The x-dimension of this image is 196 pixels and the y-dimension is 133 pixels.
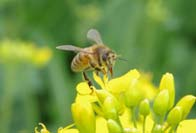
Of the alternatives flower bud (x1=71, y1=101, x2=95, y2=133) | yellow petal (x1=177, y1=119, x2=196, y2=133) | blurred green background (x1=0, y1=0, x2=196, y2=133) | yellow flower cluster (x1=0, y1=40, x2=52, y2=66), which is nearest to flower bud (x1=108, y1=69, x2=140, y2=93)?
flower bud (x1=71, y1=101, x2=95, y2=133)

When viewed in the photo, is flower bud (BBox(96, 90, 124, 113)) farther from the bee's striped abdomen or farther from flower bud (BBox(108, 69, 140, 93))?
the bee's striped abdomen

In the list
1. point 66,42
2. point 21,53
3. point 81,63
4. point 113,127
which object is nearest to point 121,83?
point 113,127

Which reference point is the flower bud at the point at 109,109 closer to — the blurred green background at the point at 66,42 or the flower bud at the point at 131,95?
the flower bud at the point at 131,95

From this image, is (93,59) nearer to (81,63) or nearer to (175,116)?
(81,63)

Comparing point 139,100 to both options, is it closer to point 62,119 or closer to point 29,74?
point 62,119

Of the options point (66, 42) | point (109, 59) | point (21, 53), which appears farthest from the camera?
point (66, 42)

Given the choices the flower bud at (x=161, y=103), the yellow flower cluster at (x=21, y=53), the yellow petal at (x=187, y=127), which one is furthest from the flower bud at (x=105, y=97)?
the yellow flower cluster at (x=21, y=53)
